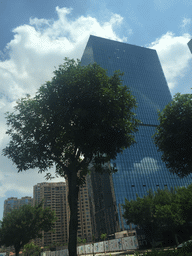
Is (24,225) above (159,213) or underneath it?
above

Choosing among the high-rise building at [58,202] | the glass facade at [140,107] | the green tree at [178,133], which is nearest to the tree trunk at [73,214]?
the green tree at [178,133]

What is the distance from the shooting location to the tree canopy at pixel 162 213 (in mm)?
34438

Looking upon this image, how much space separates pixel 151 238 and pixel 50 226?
2236cm

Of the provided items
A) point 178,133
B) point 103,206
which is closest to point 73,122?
point 178,133

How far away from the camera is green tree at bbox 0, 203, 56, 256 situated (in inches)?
1773

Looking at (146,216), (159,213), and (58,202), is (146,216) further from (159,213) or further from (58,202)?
(58,202)

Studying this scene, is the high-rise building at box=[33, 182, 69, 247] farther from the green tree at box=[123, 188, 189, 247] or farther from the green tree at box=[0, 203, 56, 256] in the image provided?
the green tree at box=[123, 188, 189, 247]

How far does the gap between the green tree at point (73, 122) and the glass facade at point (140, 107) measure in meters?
88.0

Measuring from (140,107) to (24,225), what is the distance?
328 feet

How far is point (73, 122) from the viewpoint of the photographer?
66.8ft

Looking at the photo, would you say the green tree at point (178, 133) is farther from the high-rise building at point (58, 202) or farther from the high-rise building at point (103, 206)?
the high-rise building at point (58, 202)

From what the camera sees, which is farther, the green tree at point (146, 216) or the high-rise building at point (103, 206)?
the high-rise building at point (103, 206)

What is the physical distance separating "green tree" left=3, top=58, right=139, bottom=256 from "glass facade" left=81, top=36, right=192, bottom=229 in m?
88.0

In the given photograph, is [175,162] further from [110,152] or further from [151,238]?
[151,238]
